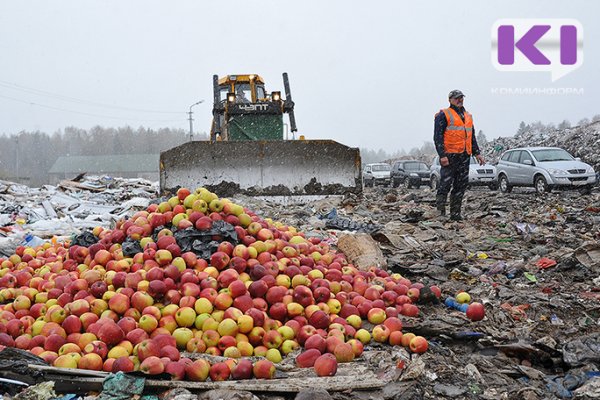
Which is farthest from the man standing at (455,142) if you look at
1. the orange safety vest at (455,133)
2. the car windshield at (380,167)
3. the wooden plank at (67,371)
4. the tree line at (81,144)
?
the tree line at (81,144)

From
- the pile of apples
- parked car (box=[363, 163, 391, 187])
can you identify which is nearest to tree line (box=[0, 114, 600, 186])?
parked car (box=[363, 163, 391, 187])

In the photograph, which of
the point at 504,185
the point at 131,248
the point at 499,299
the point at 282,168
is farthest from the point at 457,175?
the point at 504,185

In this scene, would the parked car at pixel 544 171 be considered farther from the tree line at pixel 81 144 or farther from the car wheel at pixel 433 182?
the tree line at pixel 81 144

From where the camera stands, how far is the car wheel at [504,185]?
17.7 meters

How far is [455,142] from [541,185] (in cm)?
858

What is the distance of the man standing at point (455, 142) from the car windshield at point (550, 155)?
8.58 m

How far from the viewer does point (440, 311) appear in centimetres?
454

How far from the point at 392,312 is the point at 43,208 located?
10.8 meters

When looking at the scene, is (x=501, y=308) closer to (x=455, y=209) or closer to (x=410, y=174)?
(x=455, y=209)

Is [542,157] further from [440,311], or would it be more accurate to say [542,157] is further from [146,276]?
[146,276]

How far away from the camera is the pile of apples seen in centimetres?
318

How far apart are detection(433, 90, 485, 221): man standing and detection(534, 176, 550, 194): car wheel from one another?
7885 millimetres

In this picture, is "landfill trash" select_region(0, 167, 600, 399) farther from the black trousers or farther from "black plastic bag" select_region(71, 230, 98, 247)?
"black plastic bag" select_region(71, 230, 98, 247)

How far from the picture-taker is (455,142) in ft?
29.5
